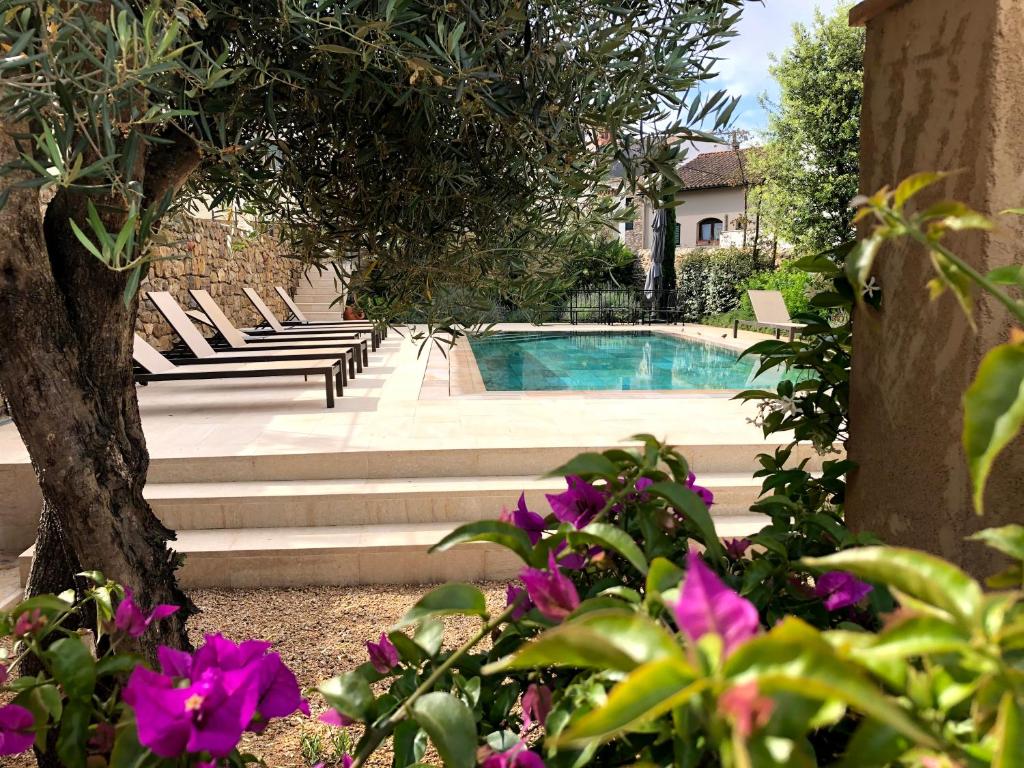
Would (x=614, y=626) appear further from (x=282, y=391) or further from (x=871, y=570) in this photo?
(x=282, y=391)

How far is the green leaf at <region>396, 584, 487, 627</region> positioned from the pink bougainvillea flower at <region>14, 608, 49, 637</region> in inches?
23.3

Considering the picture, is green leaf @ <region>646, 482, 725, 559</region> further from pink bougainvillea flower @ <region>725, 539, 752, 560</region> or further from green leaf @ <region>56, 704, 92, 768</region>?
green leaf @ <region>56, 704, 92, 768</region>

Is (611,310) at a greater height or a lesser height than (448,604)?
greater

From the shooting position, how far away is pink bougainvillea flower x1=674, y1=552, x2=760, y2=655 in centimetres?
50

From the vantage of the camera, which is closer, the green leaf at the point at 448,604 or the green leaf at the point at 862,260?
the green leaf at the point at 862,260

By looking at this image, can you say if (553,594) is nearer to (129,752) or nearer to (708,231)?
(129,752)

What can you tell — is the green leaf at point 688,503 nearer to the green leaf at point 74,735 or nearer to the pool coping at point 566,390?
the green leaf at point 74,735

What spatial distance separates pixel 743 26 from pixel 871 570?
2.02 meters

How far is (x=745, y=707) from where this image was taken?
1.38 feet

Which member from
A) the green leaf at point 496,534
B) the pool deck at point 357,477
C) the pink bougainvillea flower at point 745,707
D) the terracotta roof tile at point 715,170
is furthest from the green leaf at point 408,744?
the terracotta roof tile at point 715,170

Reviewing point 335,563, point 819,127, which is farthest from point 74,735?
point 819,127

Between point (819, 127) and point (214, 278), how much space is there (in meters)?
14.2

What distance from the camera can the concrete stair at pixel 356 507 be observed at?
14.8 feet

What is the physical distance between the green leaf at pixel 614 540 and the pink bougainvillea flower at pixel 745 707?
0.30 meters
